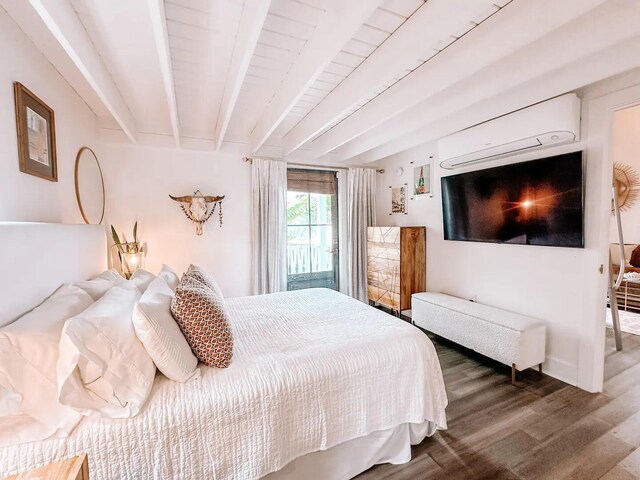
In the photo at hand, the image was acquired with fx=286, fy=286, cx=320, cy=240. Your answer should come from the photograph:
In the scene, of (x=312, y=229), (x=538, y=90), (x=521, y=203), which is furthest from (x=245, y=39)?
(x=312, y=229)

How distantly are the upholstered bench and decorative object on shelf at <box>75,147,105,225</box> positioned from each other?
3410mm

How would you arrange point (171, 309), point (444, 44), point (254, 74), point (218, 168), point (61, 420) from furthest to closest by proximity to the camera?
point (218, 168)
point (254, 74)
point (444, 44)
point (171, 309)
point (61, 420)

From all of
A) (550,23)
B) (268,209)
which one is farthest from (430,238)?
(550,23)

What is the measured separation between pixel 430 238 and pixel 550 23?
2572mm

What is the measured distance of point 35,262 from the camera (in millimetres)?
1339

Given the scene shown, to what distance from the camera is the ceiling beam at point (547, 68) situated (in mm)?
1422

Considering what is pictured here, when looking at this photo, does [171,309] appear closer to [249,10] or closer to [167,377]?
[167,377]

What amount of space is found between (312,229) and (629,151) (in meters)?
4.76

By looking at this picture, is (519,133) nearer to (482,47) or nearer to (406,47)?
(482,47)

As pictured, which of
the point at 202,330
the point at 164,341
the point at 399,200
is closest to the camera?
the point at 164,341

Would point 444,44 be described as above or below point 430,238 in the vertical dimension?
above

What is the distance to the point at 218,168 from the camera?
11.6 feet

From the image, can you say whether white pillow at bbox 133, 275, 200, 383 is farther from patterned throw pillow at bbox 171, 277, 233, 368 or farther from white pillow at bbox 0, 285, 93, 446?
white pillow at bbox 0, 285, 93, 446

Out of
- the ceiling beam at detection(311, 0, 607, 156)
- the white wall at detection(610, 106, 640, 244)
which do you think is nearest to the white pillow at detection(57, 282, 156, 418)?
the ceiling beam at detection(311, 0, 607, 156)
